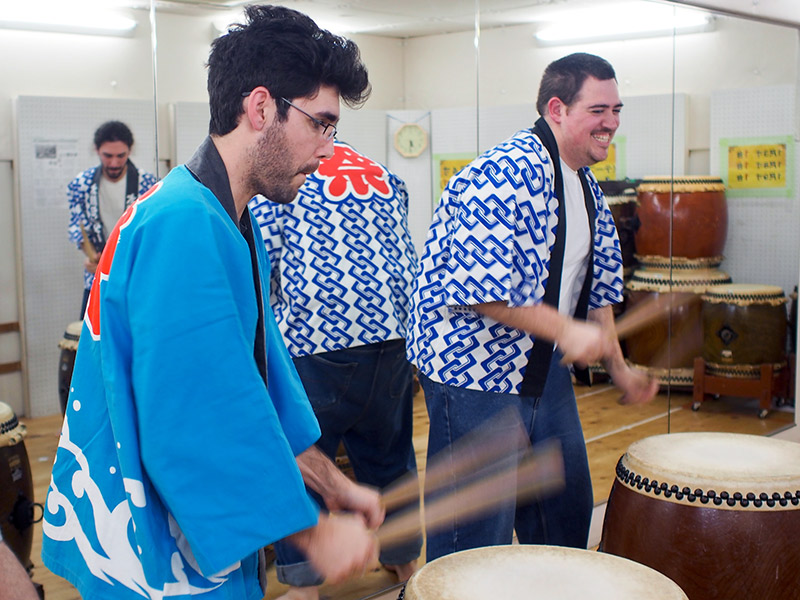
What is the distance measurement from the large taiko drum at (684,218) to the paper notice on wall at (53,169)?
2325mm

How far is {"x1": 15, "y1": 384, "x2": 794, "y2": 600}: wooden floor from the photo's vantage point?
2.21m

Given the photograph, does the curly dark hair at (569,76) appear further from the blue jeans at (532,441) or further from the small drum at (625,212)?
the small drum at (625,212)

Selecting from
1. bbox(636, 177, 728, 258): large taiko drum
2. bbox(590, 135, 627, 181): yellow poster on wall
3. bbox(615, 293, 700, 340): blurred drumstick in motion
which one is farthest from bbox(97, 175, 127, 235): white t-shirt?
bbox(636, 177, 728, 258): large taiko drum

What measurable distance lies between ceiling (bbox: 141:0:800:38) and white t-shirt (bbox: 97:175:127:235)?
43 centimetres

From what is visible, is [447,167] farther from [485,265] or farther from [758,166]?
[758,166]

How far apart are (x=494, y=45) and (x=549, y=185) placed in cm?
113

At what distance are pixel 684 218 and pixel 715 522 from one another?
2.12m

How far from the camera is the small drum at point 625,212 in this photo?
3611mm

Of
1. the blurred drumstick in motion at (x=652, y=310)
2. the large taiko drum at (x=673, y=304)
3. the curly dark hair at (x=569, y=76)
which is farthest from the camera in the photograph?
the large taiko drum at (x=673, y=304)

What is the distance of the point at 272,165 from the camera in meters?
1.25

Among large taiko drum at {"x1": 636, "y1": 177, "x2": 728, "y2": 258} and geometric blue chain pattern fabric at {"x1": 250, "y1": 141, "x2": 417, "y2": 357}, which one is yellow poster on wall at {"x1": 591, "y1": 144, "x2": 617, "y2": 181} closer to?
large taiko drum at {"x1": 636, "y1": 177, "x2": 728, "y2": 258}

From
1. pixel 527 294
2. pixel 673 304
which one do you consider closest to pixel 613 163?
pixel 673 304

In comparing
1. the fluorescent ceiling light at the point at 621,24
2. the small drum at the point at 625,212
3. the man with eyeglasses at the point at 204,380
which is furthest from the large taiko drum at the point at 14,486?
the small drum at the point at 625,212

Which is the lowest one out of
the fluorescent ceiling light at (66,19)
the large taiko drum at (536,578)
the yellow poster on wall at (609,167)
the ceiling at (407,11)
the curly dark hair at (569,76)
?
the large taiko drum at (536,578)
